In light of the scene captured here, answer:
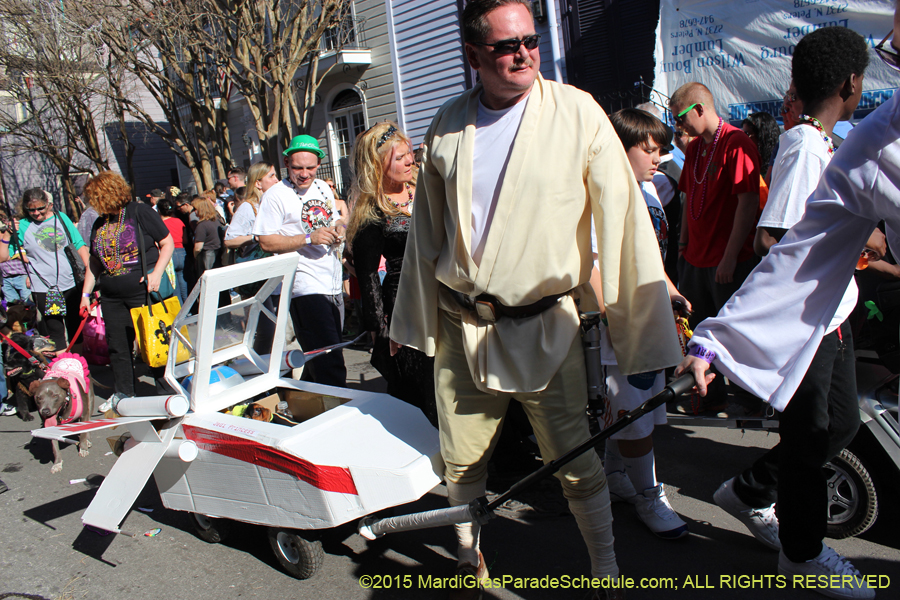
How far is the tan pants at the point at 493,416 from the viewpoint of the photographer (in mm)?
2230

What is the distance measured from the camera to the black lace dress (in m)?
3.25

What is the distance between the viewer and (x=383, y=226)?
10.7 ft

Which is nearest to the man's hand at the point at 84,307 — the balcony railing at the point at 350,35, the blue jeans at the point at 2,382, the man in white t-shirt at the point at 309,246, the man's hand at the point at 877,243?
the blue jeans at the point at 2,382

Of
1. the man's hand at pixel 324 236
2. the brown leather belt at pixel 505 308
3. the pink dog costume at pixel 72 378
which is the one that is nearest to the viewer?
the brown leather belt at pixel 505 308

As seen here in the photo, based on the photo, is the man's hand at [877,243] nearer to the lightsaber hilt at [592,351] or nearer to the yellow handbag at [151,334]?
the lightsaber hilt at [592,351]

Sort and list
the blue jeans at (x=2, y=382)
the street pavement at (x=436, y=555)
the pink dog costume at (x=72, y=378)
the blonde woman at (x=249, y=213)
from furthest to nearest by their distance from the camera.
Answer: the blonde woman at (x=249, y=213) → the blue jeans at (x=2, y=382) → the pink dog costume at (x=72, y=378) → the street pavement at (x=436, y=555)

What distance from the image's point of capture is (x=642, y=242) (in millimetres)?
2078

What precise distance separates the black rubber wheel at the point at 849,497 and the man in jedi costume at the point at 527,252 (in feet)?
3.67

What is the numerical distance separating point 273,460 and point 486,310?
1118 millimetres

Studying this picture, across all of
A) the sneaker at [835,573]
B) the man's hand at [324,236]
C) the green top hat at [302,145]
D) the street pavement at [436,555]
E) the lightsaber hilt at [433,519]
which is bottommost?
the street pavement at [436,555]

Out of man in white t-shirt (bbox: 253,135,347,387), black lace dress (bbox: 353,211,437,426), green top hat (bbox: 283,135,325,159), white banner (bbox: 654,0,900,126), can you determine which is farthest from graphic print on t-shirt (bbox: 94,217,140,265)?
white banner (bbox: 654,0,900,126)

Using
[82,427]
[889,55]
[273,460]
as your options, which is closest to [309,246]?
[82,427]

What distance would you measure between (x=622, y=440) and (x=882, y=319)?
1197mm

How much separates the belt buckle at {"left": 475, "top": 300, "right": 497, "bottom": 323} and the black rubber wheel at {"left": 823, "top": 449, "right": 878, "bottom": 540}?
63.9 inches
